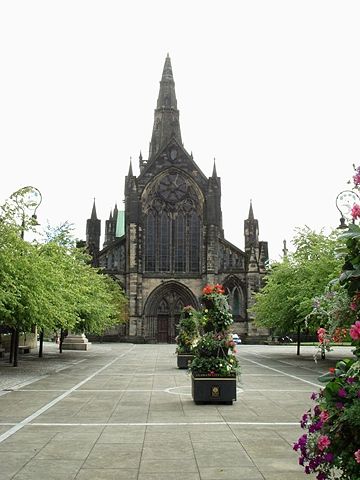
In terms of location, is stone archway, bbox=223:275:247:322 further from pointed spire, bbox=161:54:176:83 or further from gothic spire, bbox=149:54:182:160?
pointed spire, bbox=161:54:176:83

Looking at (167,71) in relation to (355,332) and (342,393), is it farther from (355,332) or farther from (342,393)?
(355,332)

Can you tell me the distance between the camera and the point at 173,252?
195 ft

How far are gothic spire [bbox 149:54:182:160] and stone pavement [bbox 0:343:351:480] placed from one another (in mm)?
55895

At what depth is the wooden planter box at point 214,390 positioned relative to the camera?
525 inches

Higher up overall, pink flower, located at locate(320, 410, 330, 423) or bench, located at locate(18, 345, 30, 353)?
pink flower, located at locate(320, 410, 330, 423)

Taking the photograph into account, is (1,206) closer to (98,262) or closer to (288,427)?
(288,427)

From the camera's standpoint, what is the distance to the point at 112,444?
8898 mm

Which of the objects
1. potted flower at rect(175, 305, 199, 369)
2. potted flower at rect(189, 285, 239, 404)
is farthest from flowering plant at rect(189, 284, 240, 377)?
potted flower at rect(175, 305, 199, 369)

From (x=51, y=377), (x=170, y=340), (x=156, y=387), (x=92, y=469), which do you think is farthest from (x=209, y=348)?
(x=170, y=340)

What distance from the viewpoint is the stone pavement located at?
7.38m

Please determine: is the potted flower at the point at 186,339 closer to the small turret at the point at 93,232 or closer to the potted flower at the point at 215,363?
the potted flower at the point at 215,363

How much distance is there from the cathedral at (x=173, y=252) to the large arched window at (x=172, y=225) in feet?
0.32

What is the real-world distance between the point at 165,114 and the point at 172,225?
18.6 meters

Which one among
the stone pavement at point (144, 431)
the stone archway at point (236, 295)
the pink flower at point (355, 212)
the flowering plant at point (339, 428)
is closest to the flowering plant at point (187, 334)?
the stone pavement at point (144, 431)
